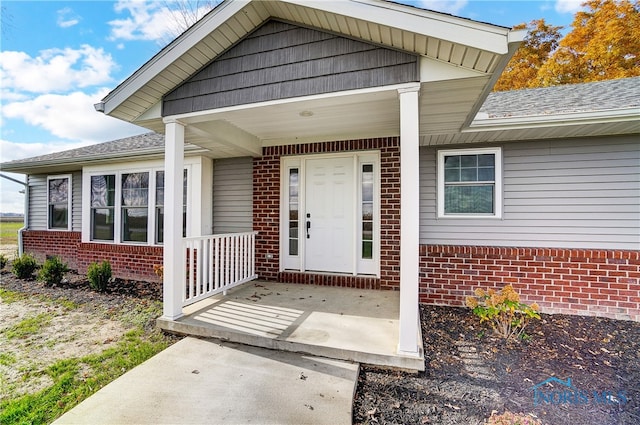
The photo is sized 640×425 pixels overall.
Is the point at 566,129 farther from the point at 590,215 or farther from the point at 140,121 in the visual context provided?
the point at 140,121

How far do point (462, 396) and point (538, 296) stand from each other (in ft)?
8.79

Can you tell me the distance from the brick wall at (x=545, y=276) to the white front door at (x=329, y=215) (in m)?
1.25

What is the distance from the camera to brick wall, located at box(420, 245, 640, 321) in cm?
389

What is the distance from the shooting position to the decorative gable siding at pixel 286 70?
8.89ft

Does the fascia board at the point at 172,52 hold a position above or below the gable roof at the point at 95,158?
above

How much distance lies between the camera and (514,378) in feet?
8.29

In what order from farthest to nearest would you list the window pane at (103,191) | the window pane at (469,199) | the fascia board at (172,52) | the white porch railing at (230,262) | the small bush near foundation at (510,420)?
the window pane at (103,191) < the window pane at (469,199) < the white porch railing at (230,262) < the fascia board at (172,52) < the small bush near foundation at (510,420)

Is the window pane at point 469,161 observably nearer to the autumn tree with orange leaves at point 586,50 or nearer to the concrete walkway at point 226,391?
the concrete walkway at point 226,391

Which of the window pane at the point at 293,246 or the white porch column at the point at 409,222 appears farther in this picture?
the window pane at the point at 293,246

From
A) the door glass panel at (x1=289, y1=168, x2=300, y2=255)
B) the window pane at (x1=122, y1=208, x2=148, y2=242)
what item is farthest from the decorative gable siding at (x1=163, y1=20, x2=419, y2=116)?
the window pane at (x1=122, y1=208, x2=148, y2=242)

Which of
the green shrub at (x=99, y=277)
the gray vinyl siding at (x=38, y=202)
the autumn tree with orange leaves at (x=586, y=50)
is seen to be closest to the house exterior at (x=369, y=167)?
the green shrub at (x=99, y=277)

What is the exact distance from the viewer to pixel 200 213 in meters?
5.45

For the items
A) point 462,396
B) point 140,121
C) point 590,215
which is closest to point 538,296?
point 590,215

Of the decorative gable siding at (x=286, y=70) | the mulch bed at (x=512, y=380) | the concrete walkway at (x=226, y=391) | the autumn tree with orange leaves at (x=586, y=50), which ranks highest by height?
the autumn tree with orange leaves at (x=586, y=50)
